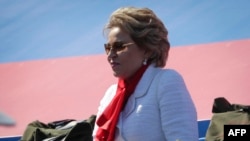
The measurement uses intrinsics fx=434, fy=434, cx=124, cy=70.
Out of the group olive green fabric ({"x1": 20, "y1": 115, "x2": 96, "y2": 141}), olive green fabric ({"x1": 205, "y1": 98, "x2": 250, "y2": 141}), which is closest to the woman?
olive green fabric ({"x1": 20, "y1": 115, "x2": 96, "y2": 141})

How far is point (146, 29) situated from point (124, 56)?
9 cm

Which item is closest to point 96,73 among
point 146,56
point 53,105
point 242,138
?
point 53,105

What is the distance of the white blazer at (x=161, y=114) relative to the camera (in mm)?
1061

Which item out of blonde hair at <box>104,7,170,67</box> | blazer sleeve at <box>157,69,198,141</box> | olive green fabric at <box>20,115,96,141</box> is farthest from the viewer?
olive green fabric at <box>20,115,96,141</box>

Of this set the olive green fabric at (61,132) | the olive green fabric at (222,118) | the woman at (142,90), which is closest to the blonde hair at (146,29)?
Answer: the woman at (142,90)

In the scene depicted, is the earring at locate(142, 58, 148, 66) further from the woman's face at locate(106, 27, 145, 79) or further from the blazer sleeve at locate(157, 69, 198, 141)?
the blazer sleeve at locate(157, 69, 198, 141)

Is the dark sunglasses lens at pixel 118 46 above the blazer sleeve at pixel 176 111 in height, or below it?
above

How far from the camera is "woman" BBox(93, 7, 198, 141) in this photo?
3.51ft

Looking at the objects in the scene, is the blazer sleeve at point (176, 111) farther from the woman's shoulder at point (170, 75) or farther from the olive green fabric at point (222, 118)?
the olive green fabric at point (222, 118)

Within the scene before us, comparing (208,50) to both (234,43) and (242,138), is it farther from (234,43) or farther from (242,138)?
(242,138)

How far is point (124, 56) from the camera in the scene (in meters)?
1.18

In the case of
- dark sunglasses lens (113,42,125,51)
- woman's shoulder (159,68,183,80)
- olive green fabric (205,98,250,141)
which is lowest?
olive green fabric (205,98,250,141)

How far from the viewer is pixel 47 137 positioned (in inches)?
71.6

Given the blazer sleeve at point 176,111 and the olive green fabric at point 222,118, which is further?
the olive green fabric at point 222,118
